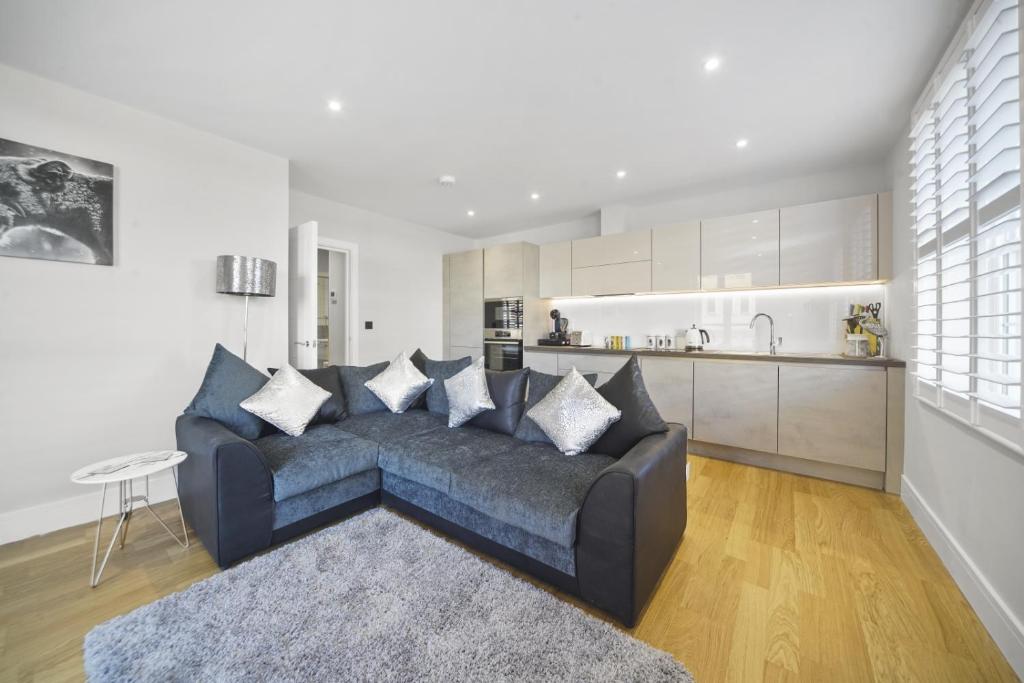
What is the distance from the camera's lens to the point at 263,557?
1906 mm

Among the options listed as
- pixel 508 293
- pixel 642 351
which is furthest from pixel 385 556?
pixel 508 293

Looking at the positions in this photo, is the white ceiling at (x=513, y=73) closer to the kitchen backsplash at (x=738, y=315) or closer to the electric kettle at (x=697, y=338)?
the kitchen backsplash at (x=738, y=315)

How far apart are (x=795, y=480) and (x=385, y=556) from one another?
3.09 m

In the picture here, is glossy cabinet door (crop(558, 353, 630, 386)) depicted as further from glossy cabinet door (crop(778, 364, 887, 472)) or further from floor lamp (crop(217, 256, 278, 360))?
floor lamp (crop(217, 256, 278, 360))

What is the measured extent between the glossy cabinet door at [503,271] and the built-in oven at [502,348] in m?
0.49

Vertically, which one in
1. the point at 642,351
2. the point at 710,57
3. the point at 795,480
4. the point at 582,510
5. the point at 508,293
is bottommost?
the point at 795,480

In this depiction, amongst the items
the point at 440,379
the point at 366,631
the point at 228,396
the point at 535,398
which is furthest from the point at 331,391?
the point at 366,631

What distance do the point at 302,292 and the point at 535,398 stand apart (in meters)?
2.31

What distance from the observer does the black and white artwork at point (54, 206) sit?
2141mm

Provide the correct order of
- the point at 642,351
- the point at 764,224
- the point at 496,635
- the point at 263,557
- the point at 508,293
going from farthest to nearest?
the point at 508,293
the point at 642,351
the point at 764,224
the point at 263,557
the point at 496,635

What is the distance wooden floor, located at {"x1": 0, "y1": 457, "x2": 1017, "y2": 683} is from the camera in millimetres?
1361

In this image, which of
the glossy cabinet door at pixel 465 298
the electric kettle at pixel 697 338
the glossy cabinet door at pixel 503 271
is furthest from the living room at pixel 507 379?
the glossy cabinet door at pixel 465 298

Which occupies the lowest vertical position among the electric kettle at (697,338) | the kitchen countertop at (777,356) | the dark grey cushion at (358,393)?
the dark grey cushion at (358,393)

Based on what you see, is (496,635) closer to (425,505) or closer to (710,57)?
(425,505)
